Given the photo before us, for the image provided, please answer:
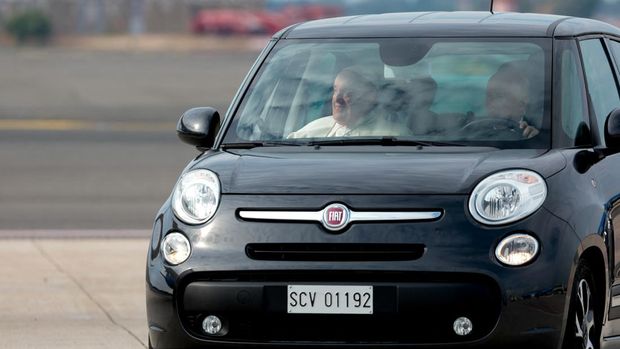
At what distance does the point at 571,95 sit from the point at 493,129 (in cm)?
39

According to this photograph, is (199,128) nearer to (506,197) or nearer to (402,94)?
(402,94)

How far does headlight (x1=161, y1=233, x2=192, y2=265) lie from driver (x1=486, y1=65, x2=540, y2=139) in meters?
1.46

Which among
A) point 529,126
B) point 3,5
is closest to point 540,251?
point 529,126

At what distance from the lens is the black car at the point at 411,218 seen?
5.91m

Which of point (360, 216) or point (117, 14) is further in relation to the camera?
point (117, 14)

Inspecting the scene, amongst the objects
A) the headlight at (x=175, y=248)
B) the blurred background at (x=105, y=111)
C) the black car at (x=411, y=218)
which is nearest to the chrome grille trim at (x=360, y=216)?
the black car at (x=411, y=218)

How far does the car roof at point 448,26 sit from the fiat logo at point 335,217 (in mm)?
1367

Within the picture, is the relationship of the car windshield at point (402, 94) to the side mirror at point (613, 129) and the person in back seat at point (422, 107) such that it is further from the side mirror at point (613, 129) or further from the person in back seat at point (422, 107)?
the side mirror at point (613, 129)

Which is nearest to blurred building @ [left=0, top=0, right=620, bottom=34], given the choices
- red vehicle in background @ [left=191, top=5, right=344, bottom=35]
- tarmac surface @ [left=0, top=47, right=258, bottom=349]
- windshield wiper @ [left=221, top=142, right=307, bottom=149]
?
red vehicle in background @ [left=191, top=5, right=344, bottom=35]

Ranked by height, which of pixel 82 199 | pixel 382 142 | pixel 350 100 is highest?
pixel 350 100

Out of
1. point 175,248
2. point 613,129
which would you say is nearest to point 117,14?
point 613,129

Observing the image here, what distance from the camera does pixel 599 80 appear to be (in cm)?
724

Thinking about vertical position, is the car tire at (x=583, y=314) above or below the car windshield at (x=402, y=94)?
below

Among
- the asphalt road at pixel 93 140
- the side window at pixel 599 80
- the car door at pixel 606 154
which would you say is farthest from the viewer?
the asphalt road at pixel 93 140
